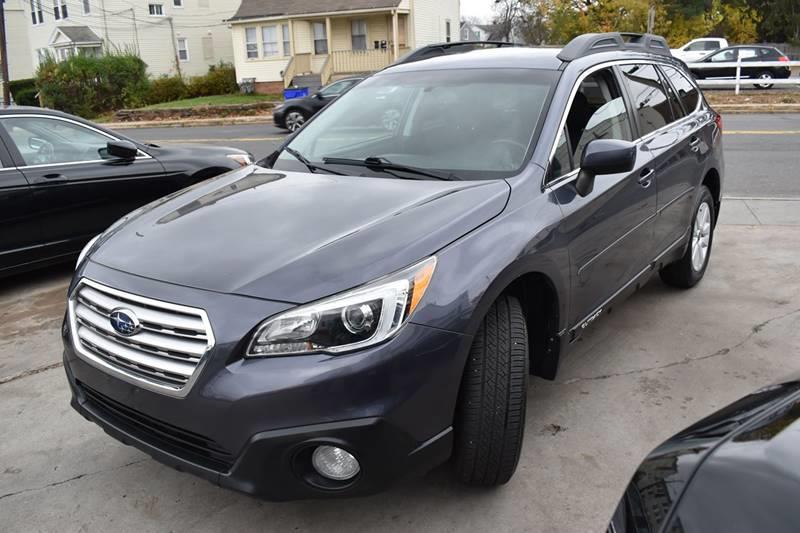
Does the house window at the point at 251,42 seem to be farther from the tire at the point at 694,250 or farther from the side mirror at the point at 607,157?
the side mirror at the point at 607,157

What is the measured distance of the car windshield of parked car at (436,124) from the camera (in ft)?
11.2

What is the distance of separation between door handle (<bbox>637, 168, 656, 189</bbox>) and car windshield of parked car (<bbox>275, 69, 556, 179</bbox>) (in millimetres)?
794

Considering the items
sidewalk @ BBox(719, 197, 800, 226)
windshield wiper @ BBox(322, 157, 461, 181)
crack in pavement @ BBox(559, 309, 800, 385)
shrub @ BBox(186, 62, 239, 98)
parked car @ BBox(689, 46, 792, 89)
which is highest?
shrub @ BBox(186, 62, 239, 98)

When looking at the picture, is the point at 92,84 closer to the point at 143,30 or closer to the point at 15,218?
the point at 143,30

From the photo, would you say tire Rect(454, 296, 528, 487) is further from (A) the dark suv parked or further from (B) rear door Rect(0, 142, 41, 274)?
(B) rear door Rect(0, 142, 41, 274)

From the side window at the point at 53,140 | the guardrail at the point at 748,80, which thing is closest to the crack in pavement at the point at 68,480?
the side window at the point at 53,140

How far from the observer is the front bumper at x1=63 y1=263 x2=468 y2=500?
2.28m

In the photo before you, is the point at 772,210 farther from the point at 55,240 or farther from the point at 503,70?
the point at 55,240

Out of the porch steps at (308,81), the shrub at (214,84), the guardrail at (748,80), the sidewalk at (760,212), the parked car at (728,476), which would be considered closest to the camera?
the parked car at (728,476)

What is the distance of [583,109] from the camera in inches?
145

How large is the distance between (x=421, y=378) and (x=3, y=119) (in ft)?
16.1

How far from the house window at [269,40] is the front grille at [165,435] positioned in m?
35.5

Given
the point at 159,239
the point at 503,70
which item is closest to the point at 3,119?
the point at 159,239

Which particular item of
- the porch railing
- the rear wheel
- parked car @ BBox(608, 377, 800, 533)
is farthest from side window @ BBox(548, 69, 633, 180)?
the porch railing
